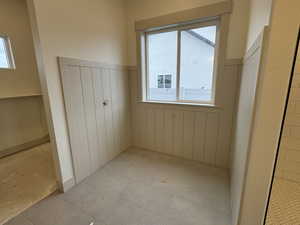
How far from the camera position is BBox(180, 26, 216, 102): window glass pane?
6.71 ft

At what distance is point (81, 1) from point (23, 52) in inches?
70.7

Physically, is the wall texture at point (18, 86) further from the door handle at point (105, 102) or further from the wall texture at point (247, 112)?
the wall texture at point (247, 112)

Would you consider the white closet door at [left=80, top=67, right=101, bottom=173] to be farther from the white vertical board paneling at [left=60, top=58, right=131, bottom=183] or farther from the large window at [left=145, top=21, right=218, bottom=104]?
the large window at [left=145, top=21, right=218, bottom=104]

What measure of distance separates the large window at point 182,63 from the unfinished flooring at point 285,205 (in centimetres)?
125

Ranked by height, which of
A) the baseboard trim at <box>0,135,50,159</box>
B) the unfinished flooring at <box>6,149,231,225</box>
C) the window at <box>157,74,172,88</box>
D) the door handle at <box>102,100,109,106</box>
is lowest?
the unfinished flooring at <box>6,149,231,225</box>

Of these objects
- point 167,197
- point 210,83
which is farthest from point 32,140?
point 210,83

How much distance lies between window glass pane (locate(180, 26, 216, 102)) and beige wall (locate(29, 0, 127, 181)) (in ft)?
3.66

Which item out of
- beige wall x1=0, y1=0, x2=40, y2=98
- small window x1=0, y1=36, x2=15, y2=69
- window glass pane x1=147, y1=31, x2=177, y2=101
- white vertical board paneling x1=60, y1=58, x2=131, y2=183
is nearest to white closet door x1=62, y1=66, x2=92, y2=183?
white vertical board paneling x1=60, y1=58, x2=131, y2=183

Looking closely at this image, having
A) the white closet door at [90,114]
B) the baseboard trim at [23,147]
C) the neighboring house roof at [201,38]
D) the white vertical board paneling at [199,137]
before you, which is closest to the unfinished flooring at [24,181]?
the baseboard trim at [23,147]

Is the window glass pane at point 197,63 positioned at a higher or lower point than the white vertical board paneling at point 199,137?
higher

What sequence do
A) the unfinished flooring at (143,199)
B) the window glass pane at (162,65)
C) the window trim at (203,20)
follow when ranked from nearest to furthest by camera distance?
the unfinished flooring at (143,199), the window trim at (203,20), the window glass pane at (162,65)

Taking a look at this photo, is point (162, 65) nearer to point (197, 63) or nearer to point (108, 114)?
point (197, 63)

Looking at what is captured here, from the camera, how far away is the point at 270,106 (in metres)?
0.80

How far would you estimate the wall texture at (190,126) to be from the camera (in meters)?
1.96
